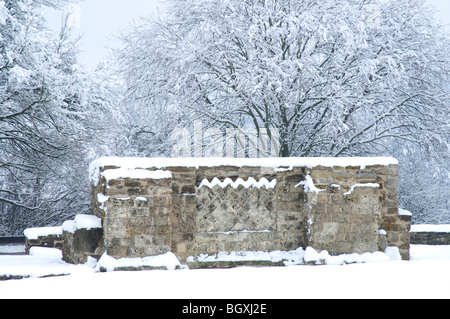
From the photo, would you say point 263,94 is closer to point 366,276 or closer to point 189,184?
point 189,184

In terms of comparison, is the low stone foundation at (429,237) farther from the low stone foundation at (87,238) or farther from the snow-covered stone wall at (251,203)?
the low stone foundation at (87,238)

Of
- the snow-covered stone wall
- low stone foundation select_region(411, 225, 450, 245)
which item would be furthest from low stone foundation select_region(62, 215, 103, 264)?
low stone foundation select_region(411, 225, 450, 245)

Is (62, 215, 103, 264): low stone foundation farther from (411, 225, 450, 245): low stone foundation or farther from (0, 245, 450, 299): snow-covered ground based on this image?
(411, 225, 450, 245): low stone foundation

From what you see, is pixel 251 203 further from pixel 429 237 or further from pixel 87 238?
pixel 429 237

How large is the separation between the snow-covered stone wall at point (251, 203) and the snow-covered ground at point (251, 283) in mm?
698

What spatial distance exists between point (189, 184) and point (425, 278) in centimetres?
308

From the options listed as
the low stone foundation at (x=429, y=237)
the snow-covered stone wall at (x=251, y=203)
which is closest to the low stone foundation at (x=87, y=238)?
the snow-covered stone wall at (x=251, y=203)

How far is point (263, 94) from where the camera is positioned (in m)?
12.9

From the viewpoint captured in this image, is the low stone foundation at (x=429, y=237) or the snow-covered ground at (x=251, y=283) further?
the low stone foundation at (x=429, y=237)

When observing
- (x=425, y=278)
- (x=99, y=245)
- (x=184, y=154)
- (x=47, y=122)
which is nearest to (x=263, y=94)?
(x=184, y=154)

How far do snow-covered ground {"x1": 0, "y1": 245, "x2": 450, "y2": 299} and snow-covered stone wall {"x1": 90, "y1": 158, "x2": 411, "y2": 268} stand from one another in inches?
27.5

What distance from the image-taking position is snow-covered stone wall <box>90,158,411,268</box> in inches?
268

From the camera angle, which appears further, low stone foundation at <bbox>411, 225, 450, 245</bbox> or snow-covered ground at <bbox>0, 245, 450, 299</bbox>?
low stone foundation at <bbox>411, 225, 450, 245</bbox>

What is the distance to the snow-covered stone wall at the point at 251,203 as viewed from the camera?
6809 mm
